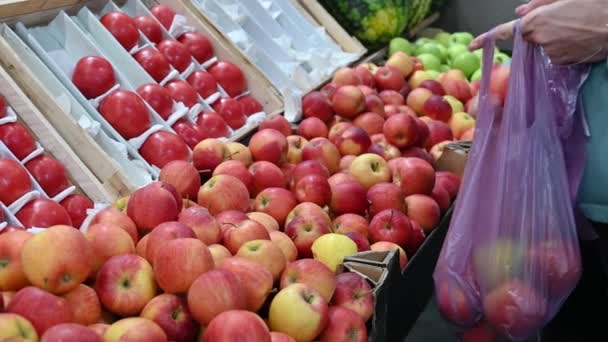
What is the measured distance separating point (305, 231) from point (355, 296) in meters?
0.30

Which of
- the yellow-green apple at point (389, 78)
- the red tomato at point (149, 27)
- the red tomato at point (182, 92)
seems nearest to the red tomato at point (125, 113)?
the red tomato at point (182, 92)

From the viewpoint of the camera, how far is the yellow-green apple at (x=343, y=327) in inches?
53.8

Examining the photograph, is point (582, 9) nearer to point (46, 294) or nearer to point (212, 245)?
point (212, 245)


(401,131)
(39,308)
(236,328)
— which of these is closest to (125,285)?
(39,308)

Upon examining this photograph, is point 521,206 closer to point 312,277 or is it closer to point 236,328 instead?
point 312,277

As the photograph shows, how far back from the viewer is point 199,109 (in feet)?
7.89

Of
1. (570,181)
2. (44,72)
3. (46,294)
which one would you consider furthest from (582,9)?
(44,72)

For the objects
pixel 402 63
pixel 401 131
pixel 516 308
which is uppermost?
pixel 402 63

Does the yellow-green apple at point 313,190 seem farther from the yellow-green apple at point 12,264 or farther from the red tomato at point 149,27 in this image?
the red tomato at point 149,27

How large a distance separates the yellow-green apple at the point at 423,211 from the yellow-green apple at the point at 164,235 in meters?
0.88

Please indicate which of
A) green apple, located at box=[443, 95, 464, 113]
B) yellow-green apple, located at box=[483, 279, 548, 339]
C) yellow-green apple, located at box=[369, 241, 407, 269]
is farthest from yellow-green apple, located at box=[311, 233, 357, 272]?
green apple, located at box=[443, 95, 464, 113]

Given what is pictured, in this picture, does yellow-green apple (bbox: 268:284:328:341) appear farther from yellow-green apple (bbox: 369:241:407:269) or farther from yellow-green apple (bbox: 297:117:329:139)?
yellow-green apple (bbox: 297:117:329:139)

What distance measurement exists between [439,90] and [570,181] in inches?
60.9

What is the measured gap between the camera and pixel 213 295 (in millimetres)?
1212
